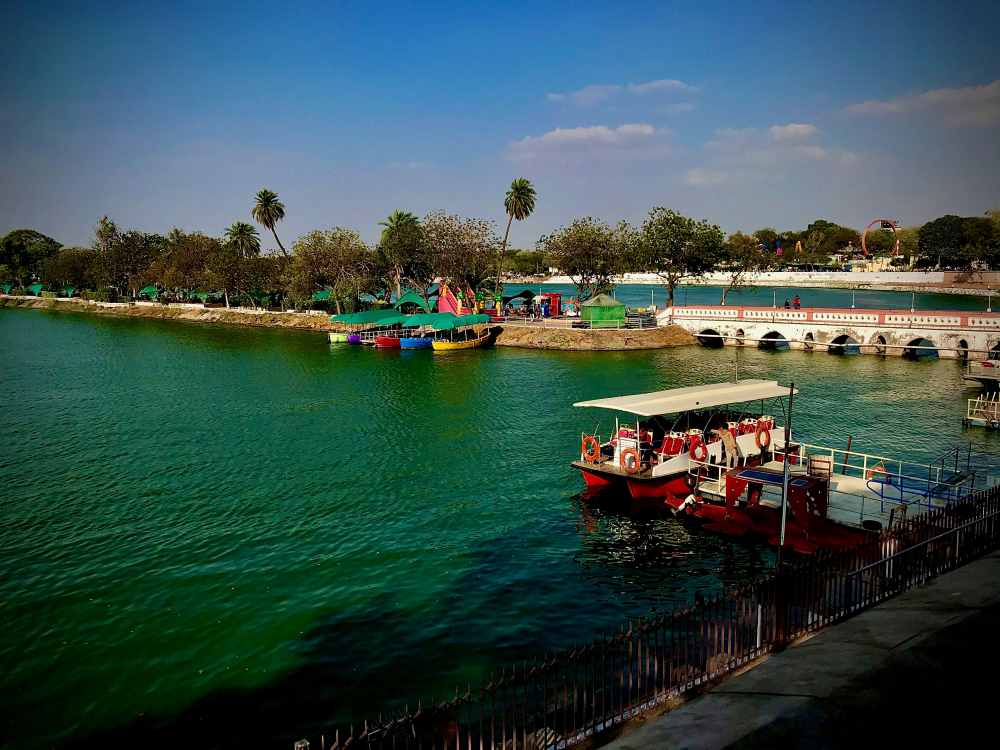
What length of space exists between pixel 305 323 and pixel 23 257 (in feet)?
389

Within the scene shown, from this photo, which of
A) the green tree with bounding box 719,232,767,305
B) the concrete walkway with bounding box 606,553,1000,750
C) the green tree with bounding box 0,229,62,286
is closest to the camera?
the concrete walkway with bounding box 606,553,1000,750

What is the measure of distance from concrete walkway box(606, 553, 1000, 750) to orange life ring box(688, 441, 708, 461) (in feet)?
41.3

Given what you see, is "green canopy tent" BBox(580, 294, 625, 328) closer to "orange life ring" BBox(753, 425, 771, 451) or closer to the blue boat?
the blue boat

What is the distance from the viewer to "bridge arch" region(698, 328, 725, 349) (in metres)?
73.4

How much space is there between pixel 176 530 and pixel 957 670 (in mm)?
23779

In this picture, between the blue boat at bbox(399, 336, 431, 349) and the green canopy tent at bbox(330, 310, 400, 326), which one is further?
the green canopy tent at bbox(330, 310, 400, 326)

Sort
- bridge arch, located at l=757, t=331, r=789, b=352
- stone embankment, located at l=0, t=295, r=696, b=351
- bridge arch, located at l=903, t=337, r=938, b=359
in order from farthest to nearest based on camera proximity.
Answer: stone embankment, located at l=0, t=295, r=696, b=351, bridge arch, located at l=757, t=331, r=789, b=352, bridge arch, located at l=903, t=337, r=938, b=359

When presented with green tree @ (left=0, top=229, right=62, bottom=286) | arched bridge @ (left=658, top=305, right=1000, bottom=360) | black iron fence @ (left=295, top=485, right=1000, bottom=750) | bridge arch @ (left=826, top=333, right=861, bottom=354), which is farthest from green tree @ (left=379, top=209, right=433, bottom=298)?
green tree @ (left=0, top=229, right=62, bottom=286)

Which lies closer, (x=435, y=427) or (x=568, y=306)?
(x=435, y=427)

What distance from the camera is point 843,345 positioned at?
2603 inches

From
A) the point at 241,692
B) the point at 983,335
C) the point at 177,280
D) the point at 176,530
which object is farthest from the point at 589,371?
the point at 177,280

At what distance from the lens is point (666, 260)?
273ft

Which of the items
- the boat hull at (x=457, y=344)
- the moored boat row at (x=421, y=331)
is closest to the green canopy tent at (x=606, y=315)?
the moored boat row at (x=421, y=331)

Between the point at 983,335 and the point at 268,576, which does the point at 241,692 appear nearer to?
the point at 268,576
